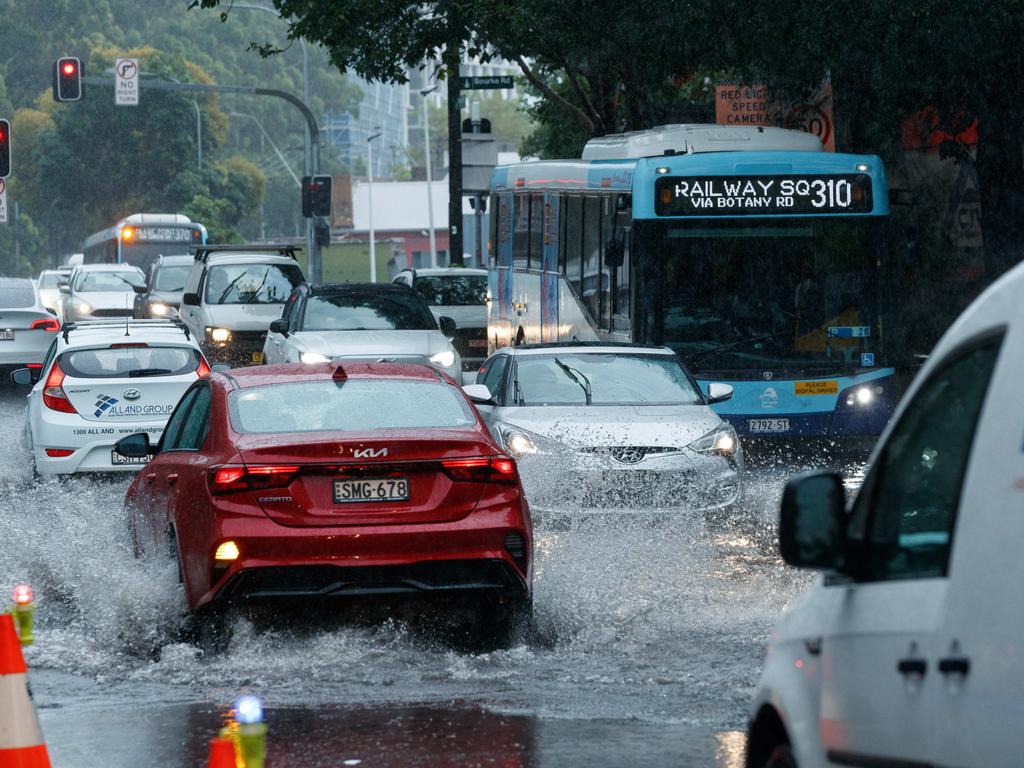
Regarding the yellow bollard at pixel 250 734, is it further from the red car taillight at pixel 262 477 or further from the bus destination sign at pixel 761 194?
the bus destination sign at pixel 761 194

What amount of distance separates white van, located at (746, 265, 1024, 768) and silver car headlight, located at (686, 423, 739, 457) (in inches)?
324

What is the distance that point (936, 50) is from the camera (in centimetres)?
1834

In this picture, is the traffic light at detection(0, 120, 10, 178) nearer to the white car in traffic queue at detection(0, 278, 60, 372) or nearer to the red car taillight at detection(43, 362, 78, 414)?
the white car in traffic queue at detection(0, 278, 60, 372)

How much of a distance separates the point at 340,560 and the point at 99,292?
32332 millimetres

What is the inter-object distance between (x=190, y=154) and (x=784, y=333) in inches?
3218

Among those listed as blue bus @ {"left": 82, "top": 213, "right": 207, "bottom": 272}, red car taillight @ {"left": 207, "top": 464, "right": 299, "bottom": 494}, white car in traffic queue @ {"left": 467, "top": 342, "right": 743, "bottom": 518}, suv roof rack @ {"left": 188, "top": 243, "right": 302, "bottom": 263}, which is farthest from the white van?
blue bus @ {"left": 82, "top": 213, "right": 207, "bottom": 272}

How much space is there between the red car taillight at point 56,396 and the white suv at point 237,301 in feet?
37.6

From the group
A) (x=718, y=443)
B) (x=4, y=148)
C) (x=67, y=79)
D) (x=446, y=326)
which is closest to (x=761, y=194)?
(x=718, y=443)

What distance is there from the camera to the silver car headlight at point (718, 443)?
13.0 meters

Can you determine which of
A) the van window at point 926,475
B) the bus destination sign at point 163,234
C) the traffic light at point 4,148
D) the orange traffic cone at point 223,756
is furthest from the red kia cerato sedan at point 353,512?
the bus destination sign at point 163,234

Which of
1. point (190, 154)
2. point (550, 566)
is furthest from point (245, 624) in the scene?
point (190, 154)

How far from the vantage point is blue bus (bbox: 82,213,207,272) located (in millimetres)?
58688

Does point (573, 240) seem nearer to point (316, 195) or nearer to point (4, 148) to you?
point (4, 148)

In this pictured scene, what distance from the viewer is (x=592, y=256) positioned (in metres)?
19.5
